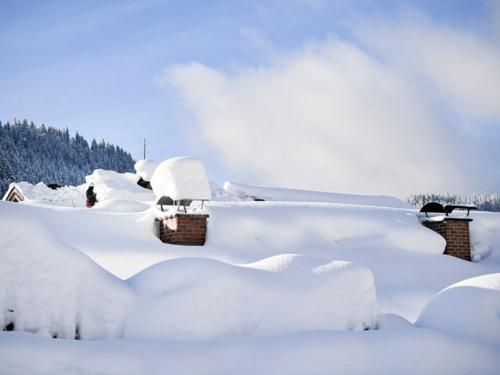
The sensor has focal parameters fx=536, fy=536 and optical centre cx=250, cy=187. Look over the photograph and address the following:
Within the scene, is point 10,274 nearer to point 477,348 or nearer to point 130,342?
point 130,342

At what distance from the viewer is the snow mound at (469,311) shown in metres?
4.75

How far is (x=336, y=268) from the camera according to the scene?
14.9 feet

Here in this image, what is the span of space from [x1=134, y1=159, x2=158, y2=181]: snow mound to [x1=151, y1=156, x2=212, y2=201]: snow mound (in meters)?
10.1

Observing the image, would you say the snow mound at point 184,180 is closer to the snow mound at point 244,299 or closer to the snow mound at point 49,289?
the snow mound at point 244,299

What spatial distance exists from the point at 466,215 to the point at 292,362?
8.53 metres

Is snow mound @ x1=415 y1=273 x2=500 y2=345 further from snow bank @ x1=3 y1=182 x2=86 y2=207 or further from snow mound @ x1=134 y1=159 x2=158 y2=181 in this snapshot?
snow bank @ x1=3 y1=182 x2=86 y2=207

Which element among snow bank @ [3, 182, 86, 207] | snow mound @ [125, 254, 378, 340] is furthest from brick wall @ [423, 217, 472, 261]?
snow bank @ [3, 182, 86, 207]

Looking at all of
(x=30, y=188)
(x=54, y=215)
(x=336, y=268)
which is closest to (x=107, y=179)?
(x=30, y=188)

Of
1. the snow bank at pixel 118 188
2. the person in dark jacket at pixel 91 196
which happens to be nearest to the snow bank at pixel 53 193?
the person in dark jacket at pixel 91 196

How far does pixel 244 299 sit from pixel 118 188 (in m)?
14.3

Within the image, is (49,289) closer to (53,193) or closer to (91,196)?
(91,196)

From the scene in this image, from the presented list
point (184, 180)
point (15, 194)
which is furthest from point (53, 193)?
point (184, 180)

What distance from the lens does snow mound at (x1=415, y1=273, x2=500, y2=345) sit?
4.75m

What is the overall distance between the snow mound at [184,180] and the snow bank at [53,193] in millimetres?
10915
